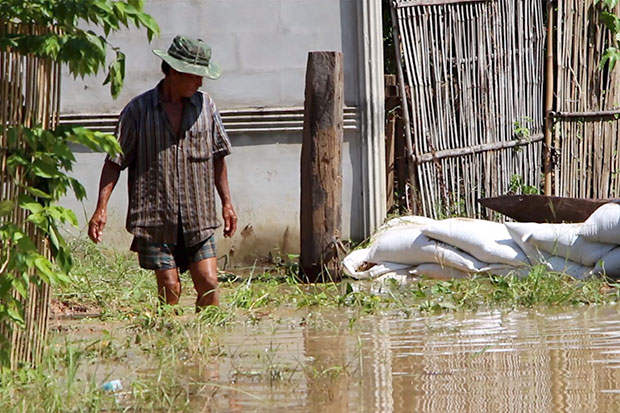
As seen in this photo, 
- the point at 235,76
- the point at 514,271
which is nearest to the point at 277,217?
the point at 235,76

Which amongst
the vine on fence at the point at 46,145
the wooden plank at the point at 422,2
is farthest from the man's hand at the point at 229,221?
the wooden plank at the point at 422,2

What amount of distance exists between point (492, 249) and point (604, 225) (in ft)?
2.61

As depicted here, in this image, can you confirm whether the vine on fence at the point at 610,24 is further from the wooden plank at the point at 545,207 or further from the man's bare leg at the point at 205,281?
the man's bare leg at the point at 205,281

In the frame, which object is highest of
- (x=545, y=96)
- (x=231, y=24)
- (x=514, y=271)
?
(x=231, y=24)

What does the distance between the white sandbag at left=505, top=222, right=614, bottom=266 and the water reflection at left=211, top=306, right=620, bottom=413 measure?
1041mm

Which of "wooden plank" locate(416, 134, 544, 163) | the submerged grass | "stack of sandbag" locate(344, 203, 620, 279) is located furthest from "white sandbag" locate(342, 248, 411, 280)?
"wooden plank" locate(416, 134, 544, 163)

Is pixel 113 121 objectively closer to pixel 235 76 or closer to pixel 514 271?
pixel 235 76

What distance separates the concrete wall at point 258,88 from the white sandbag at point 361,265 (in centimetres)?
75

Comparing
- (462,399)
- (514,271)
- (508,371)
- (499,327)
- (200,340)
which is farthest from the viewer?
(514,271)

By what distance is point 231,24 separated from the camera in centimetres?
893

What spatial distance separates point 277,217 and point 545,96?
9.60 ft

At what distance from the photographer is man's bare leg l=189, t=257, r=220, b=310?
20.0 feet

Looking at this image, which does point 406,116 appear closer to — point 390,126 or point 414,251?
point 390,126

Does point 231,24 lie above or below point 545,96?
above
